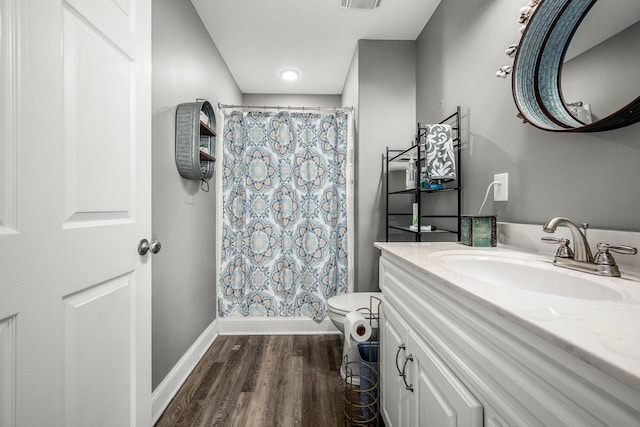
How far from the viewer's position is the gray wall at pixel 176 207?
58.6 inches

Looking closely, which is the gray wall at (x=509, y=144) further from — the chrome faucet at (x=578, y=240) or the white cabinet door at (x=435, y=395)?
the white cabinet door at (x=435, y=395)

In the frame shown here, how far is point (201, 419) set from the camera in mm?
1447

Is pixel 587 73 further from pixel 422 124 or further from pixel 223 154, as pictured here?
pixel 223 154

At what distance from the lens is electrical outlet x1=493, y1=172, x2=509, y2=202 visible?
128cm

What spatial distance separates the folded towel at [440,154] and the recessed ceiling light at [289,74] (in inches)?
73.3

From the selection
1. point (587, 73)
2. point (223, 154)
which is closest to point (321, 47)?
point (223, 154)

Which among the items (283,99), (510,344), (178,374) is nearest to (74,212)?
(510,344)

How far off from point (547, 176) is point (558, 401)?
93 cm

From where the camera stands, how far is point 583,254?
0.81m

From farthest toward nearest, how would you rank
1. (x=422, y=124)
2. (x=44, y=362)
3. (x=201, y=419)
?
(x=422, y=124) → (x=201, y=419) → (x=44, y=362)

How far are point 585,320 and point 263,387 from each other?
170 centimetres

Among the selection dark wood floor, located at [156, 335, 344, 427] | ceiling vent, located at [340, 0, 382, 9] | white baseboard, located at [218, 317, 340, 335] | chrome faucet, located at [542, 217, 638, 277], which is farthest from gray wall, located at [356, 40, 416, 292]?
chrome faucet, located at [542, 217, 638, 277]

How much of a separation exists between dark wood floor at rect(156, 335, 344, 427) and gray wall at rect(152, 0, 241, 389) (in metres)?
0.20

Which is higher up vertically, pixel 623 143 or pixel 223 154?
pixel 223 154
